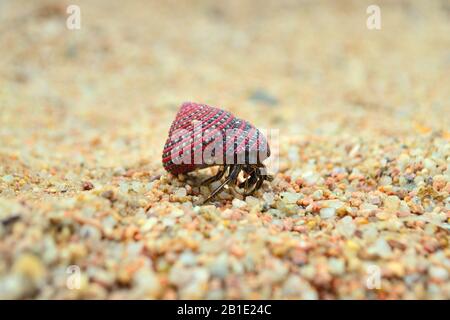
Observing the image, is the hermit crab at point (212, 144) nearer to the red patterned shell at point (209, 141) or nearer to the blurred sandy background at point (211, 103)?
the red patterned shell at point (209, 141)

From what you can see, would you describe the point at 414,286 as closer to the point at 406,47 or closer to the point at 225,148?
the point at 225,148

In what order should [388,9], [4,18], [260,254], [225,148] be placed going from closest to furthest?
[260,254]
[225,148]
[4,18]
[388,9]

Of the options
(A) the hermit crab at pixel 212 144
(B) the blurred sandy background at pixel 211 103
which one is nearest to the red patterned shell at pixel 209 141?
(A) the hermit crab at pixel 212 144

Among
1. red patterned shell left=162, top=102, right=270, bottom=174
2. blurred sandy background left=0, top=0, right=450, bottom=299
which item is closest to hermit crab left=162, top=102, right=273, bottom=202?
red patterned shell left=162, top=102, right=270, bottom=174

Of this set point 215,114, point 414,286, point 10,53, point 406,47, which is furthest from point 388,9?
point 414,286

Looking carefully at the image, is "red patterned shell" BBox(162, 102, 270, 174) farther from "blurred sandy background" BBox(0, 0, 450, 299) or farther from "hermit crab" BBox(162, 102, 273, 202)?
"blurred sandy background" BBox(0, 0, 450, 299)

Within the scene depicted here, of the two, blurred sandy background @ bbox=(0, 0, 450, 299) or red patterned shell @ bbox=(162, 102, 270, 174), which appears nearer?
blurred sandy background @ bbox=(0, 0, 450, 299)

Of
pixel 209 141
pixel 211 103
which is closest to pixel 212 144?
pixel 209 141
